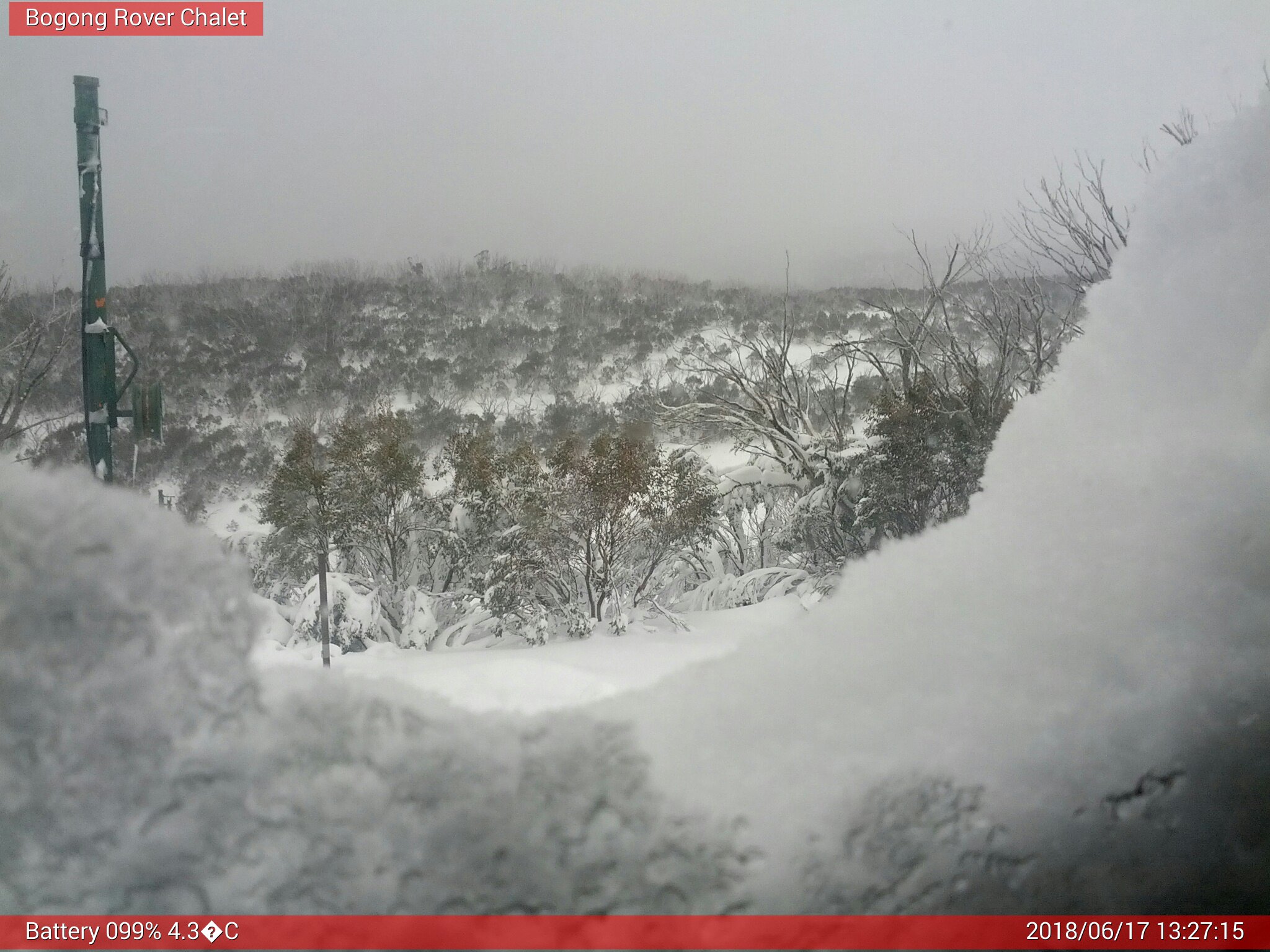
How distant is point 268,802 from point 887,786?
0.10 metres

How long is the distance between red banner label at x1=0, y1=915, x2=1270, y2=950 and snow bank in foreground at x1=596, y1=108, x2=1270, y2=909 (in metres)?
0.01

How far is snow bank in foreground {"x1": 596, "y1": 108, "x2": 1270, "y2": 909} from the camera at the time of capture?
13 centimetres

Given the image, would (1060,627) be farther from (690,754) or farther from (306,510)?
(306,510)

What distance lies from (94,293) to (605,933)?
0.49 metres

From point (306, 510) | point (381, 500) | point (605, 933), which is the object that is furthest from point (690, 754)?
point (306, 510)

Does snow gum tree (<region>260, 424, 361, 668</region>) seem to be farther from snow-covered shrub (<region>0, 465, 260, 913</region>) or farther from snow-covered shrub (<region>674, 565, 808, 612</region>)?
snow-covered shrub (<region>0, 465, 260, 913</region>)

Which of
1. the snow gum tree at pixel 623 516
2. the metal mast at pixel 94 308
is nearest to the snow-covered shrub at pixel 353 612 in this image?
the snow gum tree at pixel 623 516

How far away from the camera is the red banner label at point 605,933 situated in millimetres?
120

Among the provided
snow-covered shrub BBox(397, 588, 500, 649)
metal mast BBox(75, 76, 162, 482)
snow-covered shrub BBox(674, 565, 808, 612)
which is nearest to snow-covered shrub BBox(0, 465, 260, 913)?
metal mast BBox(75, 76, 162, 482)

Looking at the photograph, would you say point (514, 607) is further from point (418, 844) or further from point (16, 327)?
point (418, 844)

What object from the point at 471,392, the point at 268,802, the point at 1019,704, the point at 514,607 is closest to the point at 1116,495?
the point at 1019,704

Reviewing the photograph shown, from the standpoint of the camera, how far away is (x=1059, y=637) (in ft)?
0.45

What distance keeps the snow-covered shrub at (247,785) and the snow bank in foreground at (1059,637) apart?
15 millimetres

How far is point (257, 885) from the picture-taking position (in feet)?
0.41
